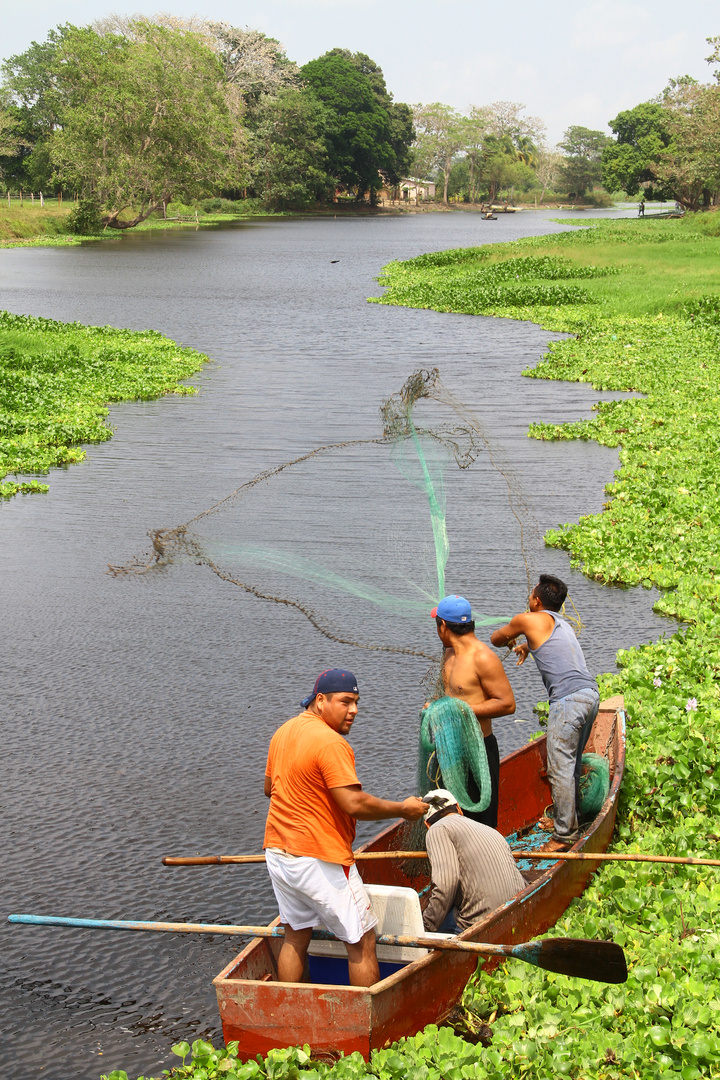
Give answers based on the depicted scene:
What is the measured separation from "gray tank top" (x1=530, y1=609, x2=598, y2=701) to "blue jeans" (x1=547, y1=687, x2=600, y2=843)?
60 millimetres

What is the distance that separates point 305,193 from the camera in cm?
13175

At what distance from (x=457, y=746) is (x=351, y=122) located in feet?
465

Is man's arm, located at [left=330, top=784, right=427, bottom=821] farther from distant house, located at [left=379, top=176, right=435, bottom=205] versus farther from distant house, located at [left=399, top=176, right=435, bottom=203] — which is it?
distant house, located at [left=399, top=176, right=435, bottom=203]

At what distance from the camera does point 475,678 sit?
7.27 m

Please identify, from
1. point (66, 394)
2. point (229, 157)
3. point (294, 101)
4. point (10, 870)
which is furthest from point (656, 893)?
point (294, 101)

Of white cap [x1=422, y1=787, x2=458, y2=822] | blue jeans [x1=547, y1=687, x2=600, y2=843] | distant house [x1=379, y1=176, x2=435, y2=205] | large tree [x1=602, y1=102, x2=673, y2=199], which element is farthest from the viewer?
distant house [x1=379, y1=176, x2=435, y2=205]

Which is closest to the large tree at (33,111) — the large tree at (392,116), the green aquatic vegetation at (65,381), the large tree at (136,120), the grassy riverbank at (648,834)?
the large tree at (136,120)

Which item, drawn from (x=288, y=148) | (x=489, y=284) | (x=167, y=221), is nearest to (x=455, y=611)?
(x=489, y=284)

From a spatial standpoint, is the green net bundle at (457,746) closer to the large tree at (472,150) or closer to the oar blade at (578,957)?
the oar blade at (578,957)

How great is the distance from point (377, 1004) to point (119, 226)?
9674 centimetres

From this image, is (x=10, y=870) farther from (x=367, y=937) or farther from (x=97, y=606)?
(x=97, y=606)

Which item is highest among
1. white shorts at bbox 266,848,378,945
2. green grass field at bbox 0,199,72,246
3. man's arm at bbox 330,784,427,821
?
green grass field at bbox 0,199,72,246

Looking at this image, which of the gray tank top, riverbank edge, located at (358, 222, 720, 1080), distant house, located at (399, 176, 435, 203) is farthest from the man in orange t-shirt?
distant house, located at (399, 176, 435, 203)

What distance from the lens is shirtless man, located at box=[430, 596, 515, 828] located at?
23.7ft
